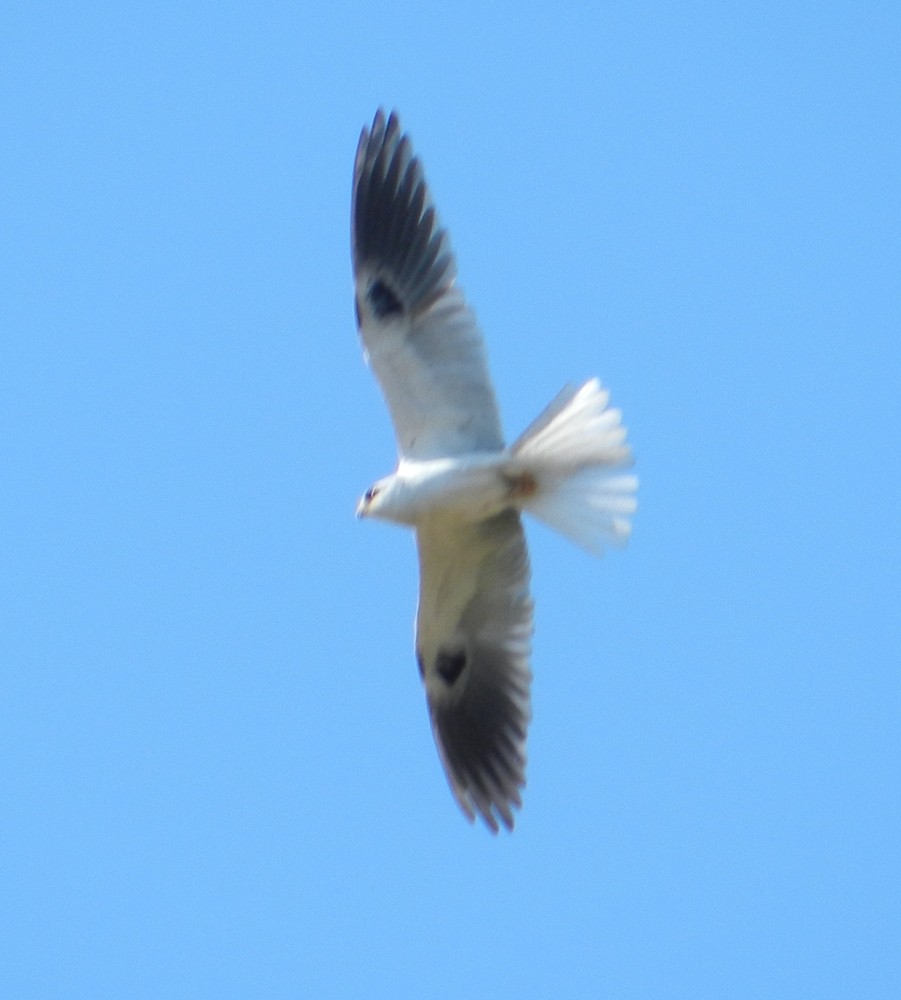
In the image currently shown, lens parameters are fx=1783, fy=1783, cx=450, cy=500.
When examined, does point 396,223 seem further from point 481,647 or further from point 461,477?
point 481,647

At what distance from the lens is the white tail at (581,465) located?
6855 mm

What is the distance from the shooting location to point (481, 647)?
7.78 metres

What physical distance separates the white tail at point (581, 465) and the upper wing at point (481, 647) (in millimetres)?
474

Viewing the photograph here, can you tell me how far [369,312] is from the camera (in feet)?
24.4

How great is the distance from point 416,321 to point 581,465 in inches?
37.7

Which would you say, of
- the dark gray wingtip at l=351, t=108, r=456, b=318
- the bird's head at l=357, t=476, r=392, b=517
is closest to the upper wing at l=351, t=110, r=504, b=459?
the dark gray wingtip at l=351, t=108, r=456, b=318

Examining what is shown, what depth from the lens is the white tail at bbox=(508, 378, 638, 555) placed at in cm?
686

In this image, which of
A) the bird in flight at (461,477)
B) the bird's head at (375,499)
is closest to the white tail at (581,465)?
the bird in flight at (461,477)

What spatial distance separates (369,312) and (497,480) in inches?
37.1

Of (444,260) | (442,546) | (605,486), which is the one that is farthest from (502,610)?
(444,260)

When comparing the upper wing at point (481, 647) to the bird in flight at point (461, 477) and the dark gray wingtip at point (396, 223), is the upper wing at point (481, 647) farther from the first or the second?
the dark gray wingtip at point (396, 223)

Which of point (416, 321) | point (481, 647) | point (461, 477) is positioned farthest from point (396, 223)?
point (481, 647)

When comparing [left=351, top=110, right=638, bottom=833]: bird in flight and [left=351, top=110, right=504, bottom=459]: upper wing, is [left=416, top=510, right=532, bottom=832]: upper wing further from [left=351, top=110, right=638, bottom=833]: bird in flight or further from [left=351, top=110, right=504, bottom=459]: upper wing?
[left=351, top=110, right=504, bottom=459]: upper wing

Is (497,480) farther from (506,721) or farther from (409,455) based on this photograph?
(506,721)
